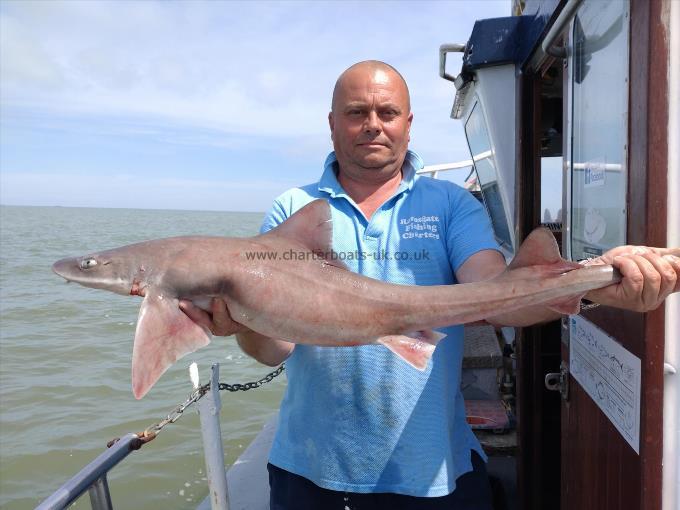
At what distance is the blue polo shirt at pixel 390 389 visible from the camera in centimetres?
246

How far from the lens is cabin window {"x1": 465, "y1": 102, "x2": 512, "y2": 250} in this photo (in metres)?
4.74

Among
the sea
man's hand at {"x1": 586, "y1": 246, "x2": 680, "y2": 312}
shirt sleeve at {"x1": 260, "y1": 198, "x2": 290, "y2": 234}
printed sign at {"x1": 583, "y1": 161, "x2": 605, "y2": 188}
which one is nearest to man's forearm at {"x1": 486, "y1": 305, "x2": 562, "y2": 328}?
man's hand at {"x1": 586, "y1": 246, "x2": 680, "y2": 312}

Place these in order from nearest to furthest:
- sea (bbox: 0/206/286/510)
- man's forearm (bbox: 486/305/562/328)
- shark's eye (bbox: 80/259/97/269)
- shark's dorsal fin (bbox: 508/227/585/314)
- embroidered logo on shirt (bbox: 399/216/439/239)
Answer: shark's dorsal fin (bbox: 508/227/585/314), man's forearm (bbox: 486/305/562/328), shark's eye (bbox: 80/259/97/269), embroidered logo on shirt (bbox: 399/216/439/239), sea (bbox: 0/206/286/510)

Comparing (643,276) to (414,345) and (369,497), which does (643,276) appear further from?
(369,497)

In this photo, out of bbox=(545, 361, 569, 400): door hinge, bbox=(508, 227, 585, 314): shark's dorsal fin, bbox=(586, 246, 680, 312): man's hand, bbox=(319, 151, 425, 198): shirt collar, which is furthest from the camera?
bbox=(545, 361, 569, 400): door hinge

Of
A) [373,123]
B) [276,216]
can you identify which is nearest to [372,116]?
[373,123]

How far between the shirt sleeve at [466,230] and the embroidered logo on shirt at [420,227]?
80mm

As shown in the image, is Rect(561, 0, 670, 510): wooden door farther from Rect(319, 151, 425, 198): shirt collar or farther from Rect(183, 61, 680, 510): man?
Rect(319, 151, 425, 198): shirt collar

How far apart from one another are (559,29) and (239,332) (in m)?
2.35

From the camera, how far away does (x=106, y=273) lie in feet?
7.38

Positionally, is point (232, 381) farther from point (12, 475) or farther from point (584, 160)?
point (584, 160)

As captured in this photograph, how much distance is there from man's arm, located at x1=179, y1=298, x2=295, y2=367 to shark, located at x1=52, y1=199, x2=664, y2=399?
28 mm

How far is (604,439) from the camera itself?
2.29 metres

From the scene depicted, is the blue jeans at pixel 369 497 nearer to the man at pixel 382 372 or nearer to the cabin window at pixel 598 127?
the man at pixel 382 372
